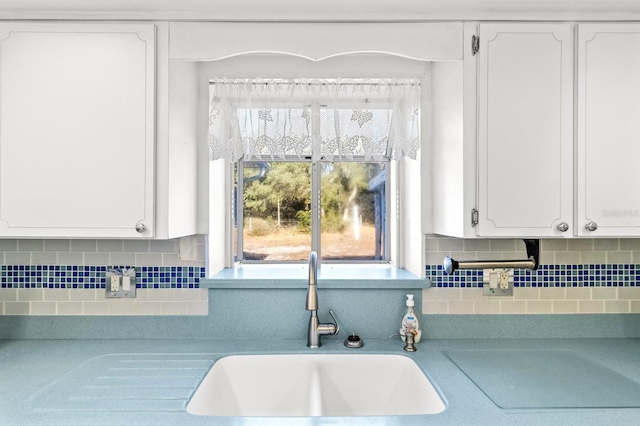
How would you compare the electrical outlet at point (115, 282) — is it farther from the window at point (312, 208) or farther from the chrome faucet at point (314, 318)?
the chrome faucet at point (314, 318)

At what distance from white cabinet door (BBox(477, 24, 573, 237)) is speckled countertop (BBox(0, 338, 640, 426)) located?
523 mm

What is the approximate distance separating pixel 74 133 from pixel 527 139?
1.54 meters

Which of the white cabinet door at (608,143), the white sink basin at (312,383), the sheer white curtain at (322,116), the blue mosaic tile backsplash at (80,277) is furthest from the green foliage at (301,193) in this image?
the white cabinet door at (608,143)

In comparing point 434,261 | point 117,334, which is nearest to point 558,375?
point 434,261

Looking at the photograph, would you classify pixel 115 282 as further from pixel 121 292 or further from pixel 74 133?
pixel 74 133

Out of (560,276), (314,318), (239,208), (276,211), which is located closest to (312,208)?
(276,211)

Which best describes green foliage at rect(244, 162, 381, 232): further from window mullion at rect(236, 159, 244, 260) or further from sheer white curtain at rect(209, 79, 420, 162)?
sheer white curtain at rect(209, 79, 420, 162)

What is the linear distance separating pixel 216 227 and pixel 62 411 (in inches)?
36.4

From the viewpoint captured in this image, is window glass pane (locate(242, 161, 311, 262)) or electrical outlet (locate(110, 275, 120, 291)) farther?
window glass pane (locate(242, 161, 311, 262))

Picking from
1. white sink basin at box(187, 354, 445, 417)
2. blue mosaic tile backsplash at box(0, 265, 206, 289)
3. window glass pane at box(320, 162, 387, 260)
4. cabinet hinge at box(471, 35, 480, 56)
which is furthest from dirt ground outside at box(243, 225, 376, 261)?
cabinet hinge at box(471, 35, 480, 56)

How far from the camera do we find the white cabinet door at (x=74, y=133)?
1406mm

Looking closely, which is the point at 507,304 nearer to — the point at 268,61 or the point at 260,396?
the point at 260,396

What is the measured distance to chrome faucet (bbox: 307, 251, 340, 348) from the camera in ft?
5.21

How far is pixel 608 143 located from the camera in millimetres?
1429
